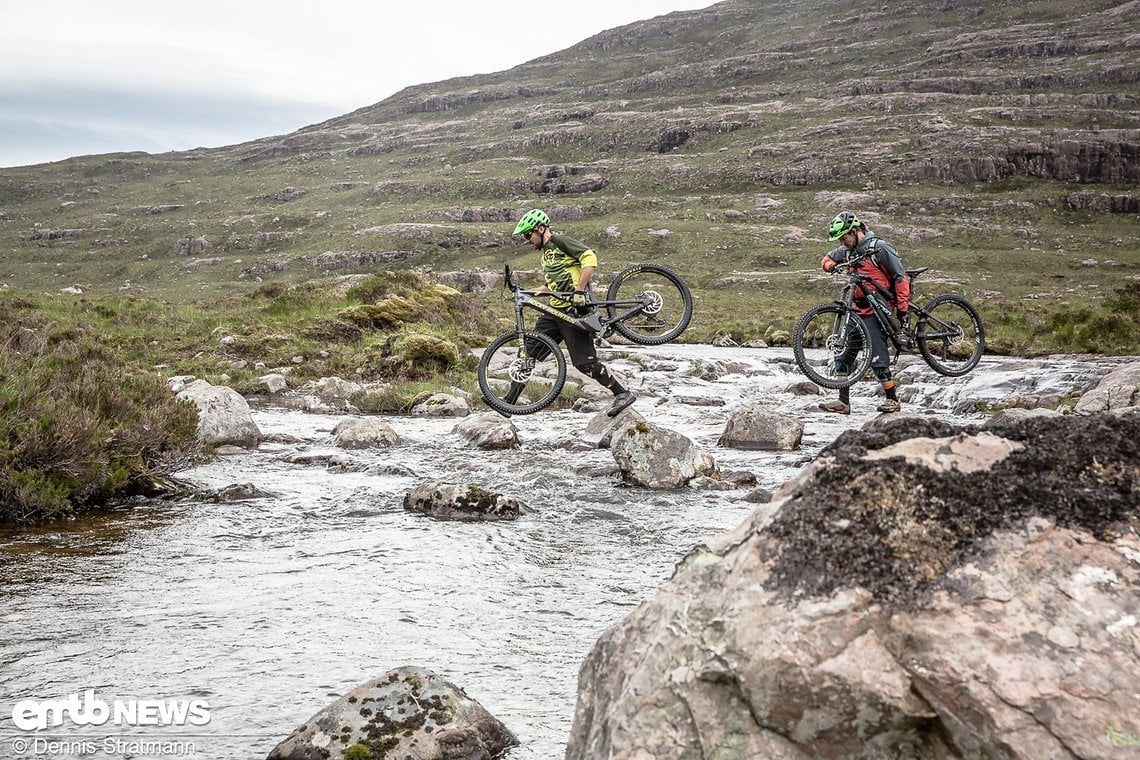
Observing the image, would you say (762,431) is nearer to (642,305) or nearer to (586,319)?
(642,305)

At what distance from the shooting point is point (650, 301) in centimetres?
1438

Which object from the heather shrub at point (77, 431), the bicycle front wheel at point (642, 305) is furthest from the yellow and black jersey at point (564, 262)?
the heather shrub at point (77, 431)

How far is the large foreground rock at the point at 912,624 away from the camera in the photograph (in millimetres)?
2584

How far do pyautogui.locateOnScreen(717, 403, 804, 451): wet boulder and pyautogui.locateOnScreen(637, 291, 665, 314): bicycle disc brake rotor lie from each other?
10.6 ft

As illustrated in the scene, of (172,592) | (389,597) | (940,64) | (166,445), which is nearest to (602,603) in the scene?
(389,597)

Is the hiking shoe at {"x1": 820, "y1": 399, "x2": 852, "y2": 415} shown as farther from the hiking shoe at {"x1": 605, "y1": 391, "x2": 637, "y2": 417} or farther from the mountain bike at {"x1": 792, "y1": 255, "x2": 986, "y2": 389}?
the hiking shoe at {"x1": 605, "y1": 391, "x2": 637, "y2": 417}

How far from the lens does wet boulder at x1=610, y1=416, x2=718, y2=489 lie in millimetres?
12742

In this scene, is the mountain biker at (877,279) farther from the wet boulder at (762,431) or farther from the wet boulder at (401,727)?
the wet boulder at (401,727)

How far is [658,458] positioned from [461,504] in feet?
11.3

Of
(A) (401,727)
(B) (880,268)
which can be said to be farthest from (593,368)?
(A) (401,727)

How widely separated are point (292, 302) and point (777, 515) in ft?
99.8

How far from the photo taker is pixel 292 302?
103 ft

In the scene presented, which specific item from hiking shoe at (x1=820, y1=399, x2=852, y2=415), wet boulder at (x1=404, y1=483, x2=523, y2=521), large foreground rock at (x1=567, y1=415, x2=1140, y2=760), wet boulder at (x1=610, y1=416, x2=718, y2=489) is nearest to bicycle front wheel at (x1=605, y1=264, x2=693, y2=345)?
wet boulder at (x1=610, y1=416, x2=718, y2=489)

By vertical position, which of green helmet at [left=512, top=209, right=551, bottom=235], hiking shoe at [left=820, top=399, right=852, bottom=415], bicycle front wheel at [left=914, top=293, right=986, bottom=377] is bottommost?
Answer: hiking shoe at [left=820, top=399, right=852, bottom=415]
